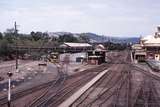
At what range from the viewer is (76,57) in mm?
102250

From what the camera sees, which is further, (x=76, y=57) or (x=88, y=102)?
(x=76, y=57)

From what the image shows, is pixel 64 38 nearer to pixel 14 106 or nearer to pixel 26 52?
pixel 26 52

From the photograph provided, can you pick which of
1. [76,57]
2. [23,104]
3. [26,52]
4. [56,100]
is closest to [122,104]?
[56,100]

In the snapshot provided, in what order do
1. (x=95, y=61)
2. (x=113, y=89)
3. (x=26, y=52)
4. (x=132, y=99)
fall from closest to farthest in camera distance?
(x=132, y=99) → (x=113, y=89) → (x=95, y=61) → (x=26, y=52)

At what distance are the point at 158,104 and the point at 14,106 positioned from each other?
11639 mm

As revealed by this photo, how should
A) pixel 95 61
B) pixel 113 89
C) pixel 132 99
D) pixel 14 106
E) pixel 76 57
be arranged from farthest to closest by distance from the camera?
1. pixel 76 57
2. pixel 95 61
3. pixel 113 89
4. pixel 132 99
5. pixel 14 106

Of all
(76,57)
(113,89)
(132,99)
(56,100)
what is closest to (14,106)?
(56,100)

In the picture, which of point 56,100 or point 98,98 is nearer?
point 56,100

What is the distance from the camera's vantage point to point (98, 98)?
34.5 m

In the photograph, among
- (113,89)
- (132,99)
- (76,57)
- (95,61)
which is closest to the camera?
(132,99)

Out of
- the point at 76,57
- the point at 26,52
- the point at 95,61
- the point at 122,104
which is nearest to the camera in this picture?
the point at 122,104

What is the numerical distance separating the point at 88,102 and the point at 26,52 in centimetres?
8828

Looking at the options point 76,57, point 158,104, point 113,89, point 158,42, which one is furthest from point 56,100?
point 158,42

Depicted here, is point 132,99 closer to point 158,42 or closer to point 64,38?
point 158,42
